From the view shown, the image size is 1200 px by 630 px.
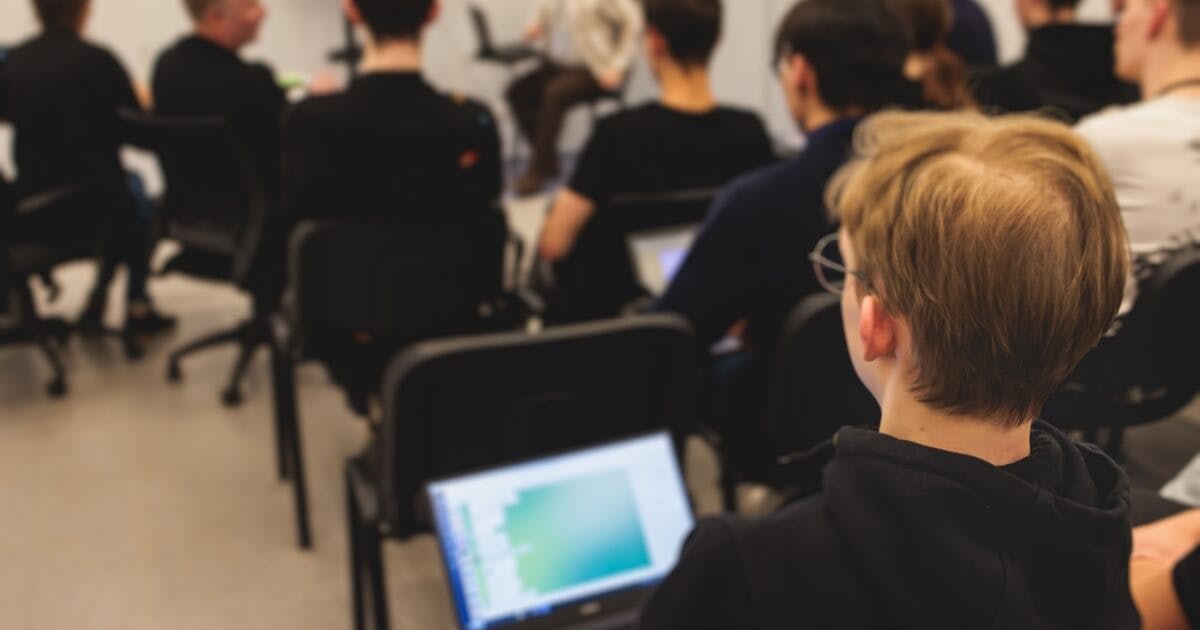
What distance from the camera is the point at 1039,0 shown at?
3.32 metres

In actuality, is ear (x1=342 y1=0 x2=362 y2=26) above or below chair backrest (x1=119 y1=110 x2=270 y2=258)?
above

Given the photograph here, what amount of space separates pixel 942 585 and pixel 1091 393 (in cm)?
34

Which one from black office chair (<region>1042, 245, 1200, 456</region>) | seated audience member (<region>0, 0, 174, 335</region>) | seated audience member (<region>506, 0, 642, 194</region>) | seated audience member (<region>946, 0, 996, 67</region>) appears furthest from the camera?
seated audience member (<region>506, 0, 642, 194</region>)

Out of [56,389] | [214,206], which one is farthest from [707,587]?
[56,389]

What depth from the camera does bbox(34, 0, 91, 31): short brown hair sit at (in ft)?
10.6

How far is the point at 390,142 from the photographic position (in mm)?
2217

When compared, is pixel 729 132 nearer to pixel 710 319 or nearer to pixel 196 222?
pixel 710 319

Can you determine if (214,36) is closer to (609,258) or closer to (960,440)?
(609,258)

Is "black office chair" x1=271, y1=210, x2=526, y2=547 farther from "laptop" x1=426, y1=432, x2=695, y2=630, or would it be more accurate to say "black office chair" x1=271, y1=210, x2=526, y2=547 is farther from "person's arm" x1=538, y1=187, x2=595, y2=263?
"laptop" x1=426, y1=432, x2=695, y2=630

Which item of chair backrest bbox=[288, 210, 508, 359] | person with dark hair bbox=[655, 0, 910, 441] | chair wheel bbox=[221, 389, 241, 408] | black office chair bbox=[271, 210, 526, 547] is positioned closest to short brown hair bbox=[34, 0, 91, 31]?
chair wheel bbox=[221, 389, 241, 408]

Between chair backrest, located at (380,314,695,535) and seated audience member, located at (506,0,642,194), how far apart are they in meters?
3.99

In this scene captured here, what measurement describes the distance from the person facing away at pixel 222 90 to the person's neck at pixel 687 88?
49.5 inches

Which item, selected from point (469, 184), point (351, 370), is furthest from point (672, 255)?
point (351, 370)

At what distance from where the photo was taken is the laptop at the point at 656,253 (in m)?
2.18
